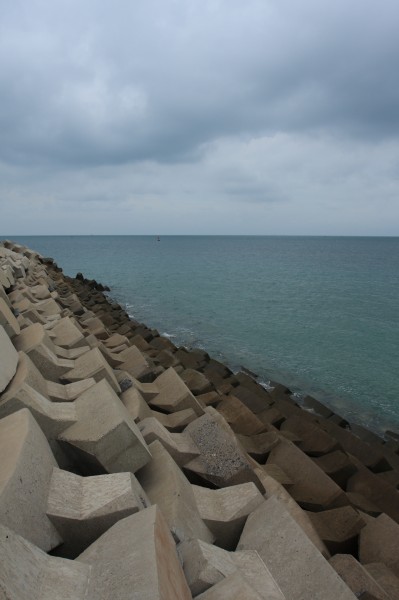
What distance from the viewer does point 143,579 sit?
72.7 inches

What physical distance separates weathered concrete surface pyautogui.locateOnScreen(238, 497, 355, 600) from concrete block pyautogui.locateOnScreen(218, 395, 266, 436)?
8.90ft

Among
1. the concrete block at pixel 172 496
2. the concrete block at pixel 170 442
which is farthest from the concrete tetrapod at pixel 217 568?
the concrete block at pixel 170 442

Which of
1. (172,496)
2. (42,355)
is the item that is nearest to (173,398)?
(42,355)

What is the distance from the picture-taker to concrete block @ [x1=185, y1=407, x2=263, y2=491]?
3779 mm

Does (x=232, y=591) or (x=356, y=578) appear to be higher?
(x=232, y=591)

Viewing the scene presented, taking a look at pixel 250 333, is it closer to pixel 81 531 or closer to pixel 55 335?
pixel 55 335

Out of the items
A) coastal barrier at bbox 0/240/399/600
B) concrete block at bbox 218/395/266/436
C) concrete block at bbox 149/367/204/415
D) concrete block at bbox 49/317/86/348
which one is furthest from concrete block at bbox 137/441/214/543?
concrete block at bbox 49/317/86/348

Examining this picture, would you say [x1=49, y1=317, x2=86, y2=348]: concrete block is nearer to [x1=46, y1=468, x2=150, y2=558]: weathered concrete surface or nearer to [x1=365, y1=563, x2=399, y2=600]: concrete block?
[x1=46, y1=468, x2=150, y2=558]: weathered concrete surface

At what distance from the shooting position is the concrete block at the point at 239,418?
5762 mm

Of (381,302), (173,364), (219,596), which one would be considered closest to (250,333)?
(173,364)

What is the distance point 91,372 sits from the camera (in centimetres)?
481

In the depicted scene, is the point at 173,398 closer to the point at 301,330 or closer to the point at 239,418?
the point at 239,418

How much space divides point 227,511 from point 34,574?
1.66m

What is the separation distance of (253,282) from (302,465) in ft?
105
